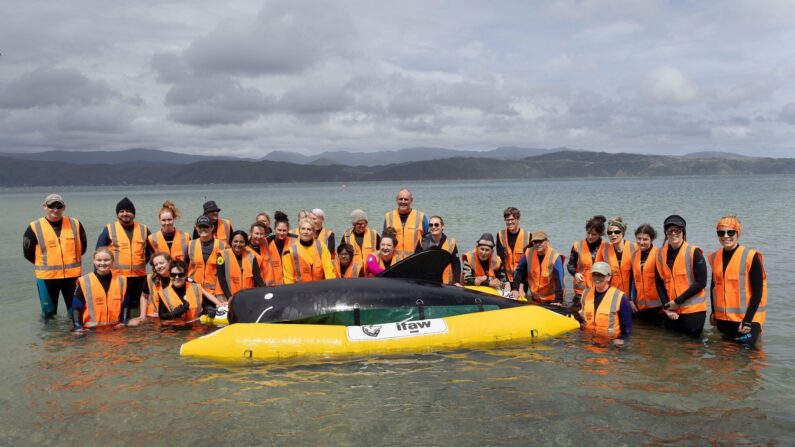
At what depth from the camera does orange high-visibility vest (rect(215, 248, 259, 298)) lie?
35.8 ft

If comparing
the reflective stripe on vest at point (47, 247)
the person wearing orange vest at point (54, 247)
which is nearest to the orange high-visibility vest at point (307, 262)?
the person wearing orange vest at point (54, 247)

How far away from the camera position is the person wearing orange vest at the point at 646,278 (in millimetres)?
9836

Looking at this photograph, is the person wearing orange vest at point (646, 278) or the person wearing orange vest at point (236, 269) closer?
the person wearing orange vest at point (646, 278)

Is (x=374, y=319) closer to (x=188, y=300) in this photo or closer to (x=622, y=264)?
(x=188, y=300)

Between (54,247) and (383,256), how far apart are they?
6183mm

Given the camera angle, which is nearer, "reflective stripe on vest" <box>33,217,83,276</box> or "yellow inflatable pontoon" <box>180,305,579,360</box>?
"yellow inflatable pontoon" <box>180,305,579,360</box>

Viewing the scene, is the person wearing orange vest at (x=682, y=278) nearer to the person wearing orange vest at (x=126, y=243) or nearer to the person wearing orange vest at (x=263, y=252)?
the person wearing orange vest at (x=263, y=252)

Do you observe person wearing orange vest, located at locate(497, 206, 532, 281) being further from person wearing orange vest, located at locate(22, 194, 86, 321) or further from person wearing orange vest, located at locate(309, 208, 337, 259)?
person wearing orange vest, located at locate(22, 194, 86, 321)

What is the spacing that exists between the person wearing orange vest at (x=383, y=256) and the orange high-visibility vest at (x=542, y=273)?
2.72 meters

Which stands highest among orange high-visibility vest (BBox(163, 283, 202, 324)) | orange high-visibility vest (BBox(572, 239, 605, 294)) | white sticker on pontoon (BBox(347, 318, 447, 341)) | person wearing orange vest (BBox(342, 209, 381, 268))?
person wearing orange vest (BBox(342, 209, 381, 268))

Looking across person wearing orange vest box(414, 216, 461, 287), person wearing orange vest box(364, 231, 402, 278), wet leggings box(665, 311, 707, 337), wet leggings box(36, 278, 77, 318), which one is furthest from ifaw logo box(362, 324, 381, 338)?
wet leggings box(36, 278, 77, 318)

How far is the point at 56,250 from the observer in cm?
1055

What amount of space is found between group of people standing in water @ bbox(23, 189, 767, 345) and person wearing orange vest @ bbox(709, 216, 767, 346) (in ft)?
0.05

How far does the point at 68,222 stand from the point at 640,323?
1109 cm
